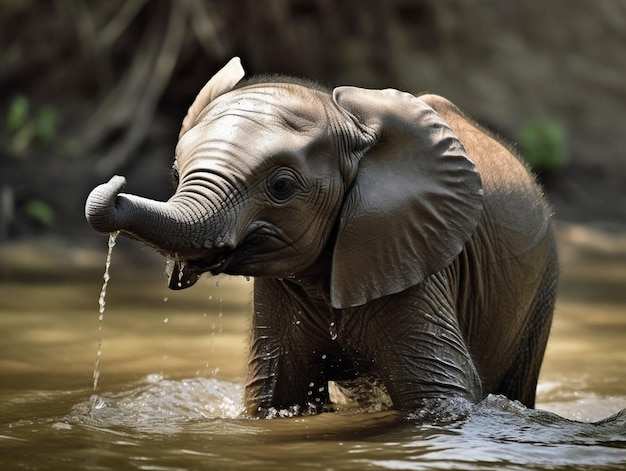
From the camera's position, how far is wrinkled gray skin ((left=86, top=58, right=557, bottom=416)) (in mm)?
5488

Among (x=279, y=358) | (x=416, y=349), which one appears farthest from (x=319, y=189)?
(x=279, y=358)

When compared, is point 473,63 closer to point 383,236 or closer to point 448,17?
point 448,17

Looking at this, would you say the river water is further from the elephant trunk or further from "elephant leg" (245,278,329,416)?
the elephant trunk

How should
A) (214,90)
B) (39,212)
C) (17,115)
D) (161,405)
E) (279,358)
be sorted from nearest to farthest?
(214,90) → (279,358) → (161,405) → (39,212) → (17,115)

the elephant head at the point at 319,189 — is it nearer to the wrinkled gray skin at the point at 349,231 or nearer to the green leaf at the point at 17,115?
the wrinkled gray skin at the point at 349,231

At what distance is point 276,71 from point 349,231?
1361 cm

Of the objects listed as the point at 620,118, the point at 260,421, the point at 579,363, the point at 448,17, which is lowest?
the point at 260,421

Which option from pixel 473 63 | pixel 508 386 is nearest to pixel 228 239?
pixel 508 386

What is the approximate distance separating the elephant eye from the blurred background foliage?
10.5 m

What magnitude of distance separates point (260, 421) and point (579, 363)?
11.7 ft

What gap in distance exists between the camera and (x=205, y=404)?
7.27 meters

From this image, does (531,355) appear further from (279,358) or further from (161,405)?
(161,405)

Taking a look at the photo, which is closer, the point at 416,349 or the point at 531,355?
the point at 416,349

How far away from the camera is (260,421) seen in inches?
248
